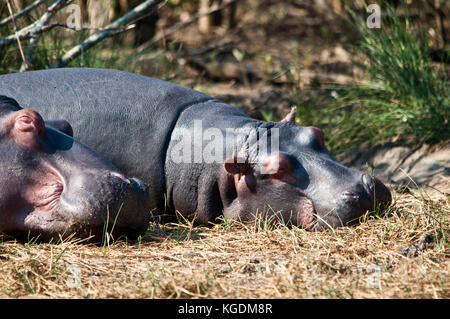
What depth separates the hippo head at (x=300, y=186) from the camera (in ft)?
12.1

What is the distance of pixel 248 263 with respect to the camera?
308cm

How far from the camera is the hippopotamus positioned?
3746mm

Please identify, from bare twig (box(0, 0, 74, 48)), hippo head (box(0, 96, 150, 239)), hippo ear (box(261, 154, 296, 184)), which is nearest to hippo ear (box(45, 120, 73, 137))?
hippo head (box(0, 96, 150, 239))

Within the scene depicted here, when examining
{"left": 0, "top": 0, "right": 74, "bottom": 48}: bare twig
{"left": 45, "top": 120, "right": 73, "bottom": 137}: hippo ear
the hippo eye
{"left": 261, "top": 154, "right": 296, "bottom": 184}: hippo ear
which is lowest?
{"left": 261, "top": 154, "right": 296, "bottom": 184}: hippo ear

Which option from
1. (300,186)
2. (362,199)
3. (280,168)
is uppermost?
(280,168)

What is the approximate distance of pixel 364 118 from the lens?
19.3 feet

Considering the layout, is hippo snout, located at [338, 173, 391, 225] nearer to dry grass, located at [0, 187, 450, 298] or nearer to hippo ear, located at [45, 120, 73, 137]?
dry grass, located at [0, 187, 450, 298]

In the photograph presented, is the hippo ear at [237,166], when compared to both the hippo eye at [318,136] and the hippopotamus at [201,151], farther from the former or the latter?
the hippo eye at [318,136]

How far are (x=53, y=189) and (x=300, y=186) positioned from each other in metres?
1.33

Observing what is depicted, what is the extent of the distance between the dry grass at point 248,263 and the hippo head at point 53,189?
102mm

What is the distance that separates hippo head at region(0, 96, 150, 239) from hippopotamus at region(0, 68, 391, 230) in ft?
2.33

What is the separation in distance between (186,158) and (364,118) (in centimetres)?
231

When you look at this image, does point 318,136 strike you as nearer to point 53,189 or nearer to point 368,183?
point 368,183

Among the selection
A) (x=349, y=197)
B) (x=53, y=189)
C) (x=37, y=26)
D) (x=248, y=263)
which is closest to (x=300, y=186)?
(x=349, y=197)
